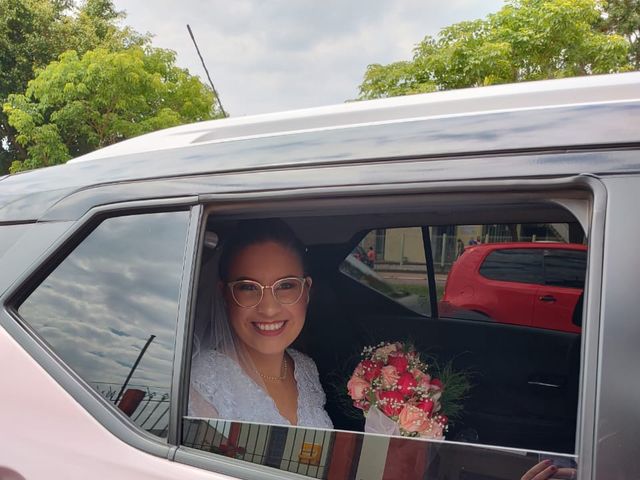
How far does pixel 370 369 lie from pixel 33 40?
16.9m

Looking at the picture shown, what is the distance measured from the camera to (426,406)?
1.71 metres

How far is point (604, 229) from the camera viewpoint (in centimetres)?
85

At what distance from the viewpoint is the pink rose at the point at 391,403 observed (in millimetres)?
1677

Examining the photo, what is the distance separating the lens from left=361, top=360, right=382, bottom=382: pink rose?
1.91 meters

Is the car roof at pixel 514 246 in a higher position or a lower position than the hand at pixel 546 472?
higher

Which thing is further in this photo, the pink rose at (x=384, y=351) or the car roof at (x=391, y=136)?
the pink rose at (x=384, y=351)

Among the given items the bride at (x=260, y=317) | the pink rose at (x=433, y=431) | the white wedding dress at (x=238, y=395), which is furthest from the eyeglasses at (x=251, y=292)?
the pink rose at (x=433, y=431)

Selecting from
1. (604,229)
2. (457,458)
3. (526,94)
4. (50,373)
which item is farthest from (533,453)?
(50,373)

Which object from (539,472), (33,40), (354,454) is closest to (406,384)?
(354,454)

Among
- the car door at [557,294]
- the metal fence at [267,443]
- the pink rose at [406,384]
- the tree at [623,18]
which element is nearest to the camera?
the metal fence at [267,443]

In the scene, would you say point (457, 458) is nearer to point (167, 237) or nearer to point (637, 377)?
point (637, 377)

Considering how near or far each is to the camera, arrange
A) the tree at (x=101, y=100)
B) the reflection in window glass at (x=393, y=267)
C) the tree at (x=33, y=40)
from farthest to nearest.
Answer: the tree at (x=33, y=40) → the tree at (x=101, y=100) → the reflection in window glass at (x=393, y=267)

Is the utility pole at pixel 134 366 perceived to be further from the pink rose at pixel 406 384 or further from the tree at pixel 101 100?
the tree at pixel 101 100

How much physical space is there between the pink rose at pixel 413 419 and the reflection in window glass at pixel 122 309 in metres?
0.75
